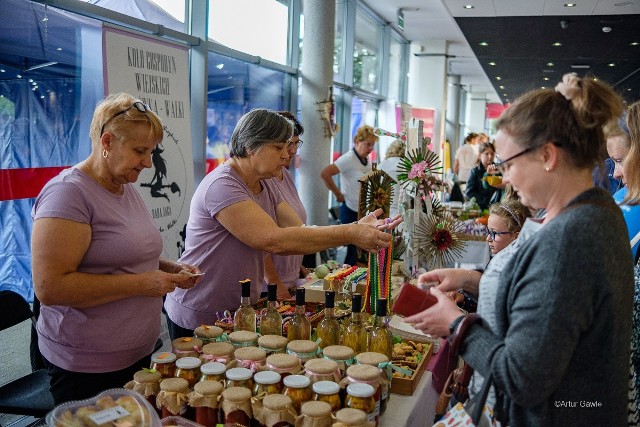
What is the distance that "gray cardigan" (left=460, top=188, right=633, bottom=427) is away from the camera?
115cm

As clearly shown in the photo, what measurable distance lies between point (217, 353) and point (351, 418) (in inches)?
18.8

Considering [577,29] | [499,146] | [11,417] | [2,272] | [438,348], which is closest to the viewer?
[499,146]

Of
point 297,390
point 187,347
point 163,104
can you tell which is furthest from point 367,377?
point 163,104

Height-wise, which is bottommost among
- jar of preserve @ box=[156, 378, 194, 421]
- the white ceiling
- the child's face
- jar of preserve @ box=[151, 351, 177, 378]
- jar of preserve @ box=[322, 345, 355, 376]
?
jar of preserve @ box=[156, 378, 194, 421]

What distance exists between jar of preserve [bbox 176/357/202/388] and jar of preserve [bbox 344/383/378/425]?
0.42 meters

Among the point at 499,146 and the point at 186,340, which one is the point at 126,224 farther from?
the point at 499,146

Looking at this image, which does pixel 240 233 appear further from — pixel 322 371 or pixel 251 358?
pixel 322 371

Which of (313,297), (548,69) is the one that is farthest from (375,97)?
(313,297)

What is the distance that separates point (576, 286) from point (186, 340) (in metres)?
1.13

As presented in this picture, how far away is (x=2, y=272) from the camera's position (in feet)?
9.86

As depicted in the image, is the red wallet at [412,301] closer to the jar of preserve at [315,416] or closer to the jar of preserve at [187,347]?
the jar of preserve at [315,416]

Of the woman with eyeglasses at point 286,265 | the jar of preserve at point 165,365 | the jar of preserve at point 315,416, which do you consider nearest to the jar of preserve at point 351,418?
the jar of preserve at point 315,416

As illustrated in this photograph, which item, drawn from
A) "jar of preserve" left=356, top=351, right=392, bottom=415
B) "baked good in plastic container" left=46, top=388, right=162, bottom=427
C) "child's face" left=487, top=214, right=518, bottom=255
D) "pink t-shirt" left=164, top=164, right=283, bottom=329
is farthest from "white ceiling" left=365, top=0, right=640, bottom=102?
"baked good in plastic container" left=46, top=388, right=162, bottom=427

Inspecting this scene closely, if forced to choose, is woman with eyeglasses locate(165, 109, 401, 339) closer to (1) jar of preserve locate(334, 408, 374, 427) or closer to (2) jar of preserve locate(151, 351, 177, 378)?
(2) jar of preserve locate(151, 351, 177, 378)
